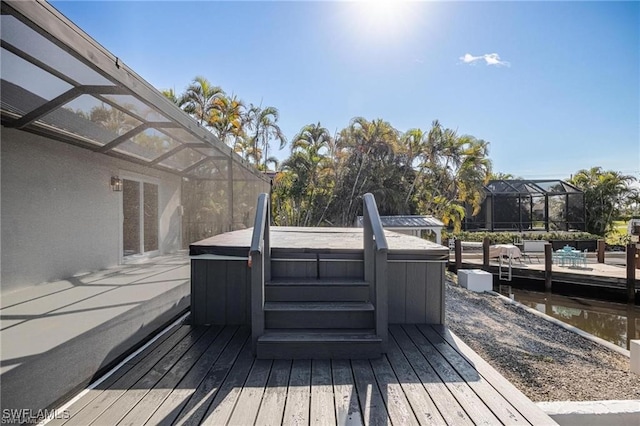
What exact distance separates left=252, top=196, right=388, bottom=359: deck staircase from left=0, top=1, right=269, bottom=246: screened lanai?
56.6 inches

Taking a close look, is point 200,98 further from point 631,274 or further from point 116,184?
point 631,274

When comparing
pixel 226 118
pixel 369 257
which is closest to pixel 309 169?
pixel 226 118

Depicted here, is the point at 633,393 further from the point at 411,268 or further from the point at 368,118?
the point at 368,118

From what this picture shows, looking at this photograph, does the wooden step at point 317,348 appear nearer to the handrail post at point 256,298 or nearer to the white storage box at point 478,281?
the handrail post at point 256,298

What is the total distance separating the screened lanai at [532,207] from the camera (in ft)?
61.0

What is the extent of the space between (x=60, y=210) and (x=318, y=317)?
2.43 metres

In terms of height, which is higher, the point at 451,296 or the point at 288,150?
the point at 288,150

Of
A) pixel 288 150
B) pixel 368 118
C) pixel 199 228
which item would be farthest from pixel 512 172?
pixel 199 228

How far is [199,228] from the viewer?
157 inches

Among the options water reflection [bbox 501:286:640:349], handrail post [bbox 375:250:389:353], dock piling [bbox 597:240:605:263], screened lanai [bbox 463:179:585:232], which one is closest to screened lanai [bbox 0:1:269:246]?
handrail post [bbox 375:250:389:353]

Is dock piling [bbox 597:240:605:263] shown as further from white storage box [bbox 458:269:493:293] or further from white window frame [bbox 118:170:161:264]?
white window frame [bbox 118:170:161:264]

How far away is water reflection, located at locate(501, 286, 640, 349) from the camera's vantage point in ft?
22.2

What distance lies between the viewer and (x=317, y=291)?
2898mm

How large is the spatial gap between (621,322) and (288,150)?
1284 centimetres
